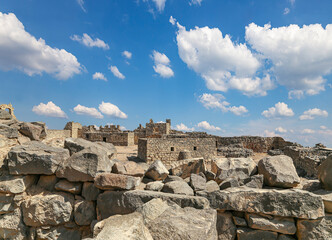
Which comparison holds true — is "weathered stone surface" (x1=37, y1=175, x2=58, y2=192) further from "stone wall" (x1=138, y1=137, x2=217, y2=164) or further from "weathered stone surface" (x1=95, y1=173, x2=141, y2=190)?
"stone wall" (x1=138, y1=137, x2=217, y2=164)

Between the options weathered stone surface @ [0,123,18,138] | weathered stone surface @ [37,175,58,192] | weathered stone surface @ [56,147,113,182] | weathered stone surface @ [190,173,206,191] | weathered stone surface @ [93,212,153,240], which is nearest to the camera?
weathered stone surface @ [93,212,153,240]

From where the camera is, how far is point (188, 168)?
17.4 feet

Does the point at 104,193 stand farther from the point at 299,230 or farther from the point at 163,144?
the point at 163,144

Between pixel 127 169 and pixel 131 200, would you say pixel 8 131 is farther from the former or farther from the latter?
pixel 131 200

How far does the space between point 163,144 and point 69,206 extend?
11.3 meters

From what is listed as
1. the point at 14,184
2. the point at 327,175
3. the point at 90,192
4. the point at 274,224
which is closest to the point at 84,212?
the point at 90,192

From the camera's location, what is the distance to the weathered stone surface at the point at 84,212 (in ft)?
11.8

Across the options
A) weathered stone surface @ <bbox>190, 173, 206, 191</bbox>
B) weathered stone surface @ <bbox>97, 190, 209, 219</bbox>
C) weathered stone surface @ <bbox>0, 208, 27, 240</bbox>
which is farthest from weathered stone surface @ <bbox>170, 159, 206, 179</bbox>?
weathered stone surface @ <bbox>0, 208, 27, 240</bbox>

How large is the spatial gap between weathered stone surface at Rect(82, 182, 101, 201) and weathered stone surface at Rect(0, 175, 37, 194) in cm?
125

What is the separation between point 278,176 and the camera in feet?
11.7

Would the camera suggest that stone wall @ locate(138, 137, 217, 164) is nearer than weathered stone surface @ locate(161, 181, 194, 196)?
No

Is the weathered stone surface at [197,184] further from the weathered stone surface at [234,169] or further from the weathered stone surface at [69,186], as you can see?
the weathered stone surface at [69,186]

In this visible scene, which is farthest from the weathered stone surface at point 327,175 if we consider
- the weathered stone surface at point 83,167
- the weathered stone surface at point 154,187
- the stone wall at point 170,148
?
the stone wall at point 170,148

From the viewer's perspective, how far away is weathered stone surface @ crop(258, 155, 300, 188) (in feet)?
11.5
